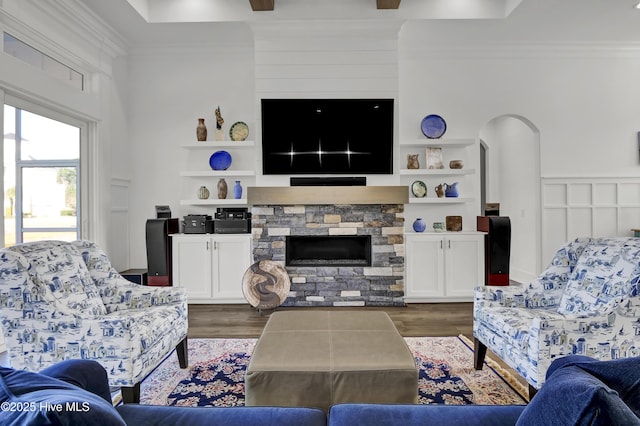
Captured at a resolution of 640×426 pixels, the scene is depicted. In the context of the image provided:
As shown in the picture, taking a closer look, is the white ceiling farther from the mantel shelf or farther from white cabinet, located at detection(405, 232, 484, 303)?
white cabinet, located at detection(405, 232, 484, 303)

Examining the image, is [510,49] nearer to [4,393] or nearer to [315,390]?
[315,390]

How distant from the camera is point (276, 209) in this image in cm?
434

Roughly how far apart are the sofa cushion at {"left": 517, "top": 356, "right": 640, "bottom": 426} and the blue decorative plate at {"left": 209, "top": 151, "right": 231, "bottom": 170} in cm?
429

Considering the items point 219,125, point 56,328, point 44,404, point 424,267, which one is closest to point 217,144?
point 219,125

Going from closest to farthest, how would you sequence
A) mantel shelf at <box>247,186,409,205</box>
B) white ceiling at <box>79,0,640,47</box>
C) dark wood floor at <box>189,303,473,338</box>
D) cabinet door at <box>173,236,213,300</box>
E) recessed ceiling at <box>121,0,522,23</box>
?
dark wood floor at <box>189,303,473,338</box>, white ceiling at <box>79,0,640,47</box>, recessed ceiling at <box>121,0,522,23</box>, mantel shelf at <box>247,186,409,205</box>, cabinet door at <box>173,236,213,300</box>

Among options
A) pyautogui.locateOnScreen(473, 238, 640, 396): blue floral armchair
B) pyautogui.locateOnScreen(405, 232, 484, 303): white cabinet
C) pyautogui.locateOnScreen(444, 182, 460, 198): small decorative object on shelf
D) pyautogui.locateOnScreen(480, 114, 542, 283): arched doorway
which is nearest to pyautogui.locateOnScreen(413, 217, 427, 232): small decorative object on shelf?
pyautogui.locateOnScreen(405, 232, 484, 303): white cabinet

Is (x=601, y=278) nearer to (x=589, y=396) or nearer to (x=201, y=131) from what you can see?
(x=589, y=396)

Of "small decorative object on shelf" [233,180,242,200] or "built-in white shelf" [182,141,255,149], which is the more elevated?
"built-in white shelf" [182,141,255,149]

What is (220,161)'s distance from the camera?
4.71 meters

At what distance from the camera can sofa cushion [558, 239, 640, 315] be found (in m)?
1.98

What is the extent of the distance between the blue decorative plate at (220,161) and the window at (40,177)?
1.45 meters

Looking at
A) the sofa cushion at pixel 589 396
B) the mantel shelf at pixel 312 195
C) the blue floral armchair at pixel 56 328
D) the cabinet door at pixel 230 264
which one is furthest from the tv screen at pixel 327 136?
the sofa cushion at pixel 589 396

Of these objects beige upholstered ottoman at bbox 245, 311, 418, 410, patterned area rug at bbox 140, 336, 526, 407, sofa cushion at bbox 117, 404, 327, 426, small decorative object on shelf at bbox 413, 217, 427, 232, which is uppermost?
small decorative object on shelf at bbox 413, 217, 427, 232

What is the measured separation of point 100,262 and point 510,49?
16.7ft
